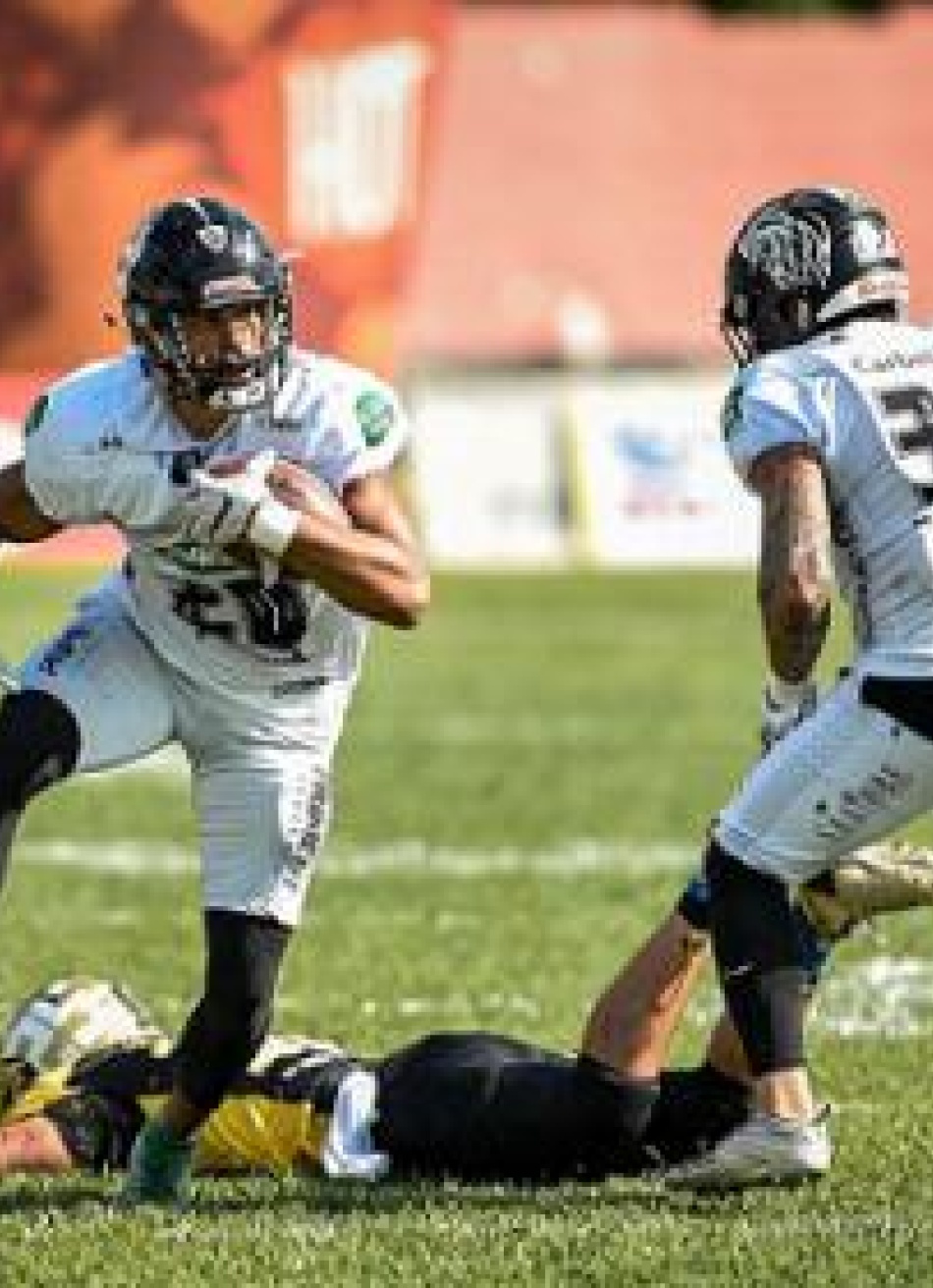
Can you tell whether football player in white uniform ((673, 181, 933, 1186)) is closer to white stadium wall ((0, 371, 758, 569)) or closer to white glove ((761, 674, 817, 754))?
white glove ((761, 674, 817, 754))

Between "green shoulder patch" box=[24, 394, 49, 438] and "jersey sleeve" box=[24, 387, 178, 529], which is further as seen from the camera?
"green shoulder patch" box=[24, 394, 49, 438]

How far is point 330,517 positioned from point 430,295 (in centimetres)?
2490

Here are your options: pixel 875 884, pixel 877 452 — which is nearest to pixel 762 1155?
pixel 875 884

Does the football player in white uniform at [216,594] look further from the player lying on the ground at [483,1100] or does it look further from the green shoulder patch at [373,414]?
the player lying on the ground at [483,1100]

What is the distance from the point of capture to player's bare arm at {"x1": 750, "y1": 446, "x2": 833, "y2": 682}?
5496mm

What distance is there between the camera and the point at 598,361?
2836 centimetres

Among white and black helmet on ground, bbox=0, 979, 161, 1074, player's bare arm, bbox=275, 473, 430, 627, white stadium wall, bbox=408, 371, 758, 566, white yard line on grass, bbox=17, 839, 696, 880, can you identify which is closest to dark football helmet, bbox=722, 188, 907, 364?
player's bare arm, bbox=275, 473, 430, 627

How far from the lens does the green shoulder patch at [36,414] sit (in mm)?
5945

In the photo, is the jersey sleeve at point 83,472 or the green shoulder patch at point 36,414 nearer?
the jersey sleeve at point 83,472

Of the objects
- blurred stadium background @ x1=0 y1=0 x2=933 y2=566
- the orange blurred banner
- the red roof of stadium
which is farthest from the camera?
the red roof of stadium

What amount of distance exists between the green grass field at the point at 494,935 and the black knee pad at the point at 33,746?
1.99 ft

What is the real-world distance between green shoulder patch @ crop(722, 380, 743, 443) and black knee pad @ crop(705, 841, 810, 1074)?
597mm

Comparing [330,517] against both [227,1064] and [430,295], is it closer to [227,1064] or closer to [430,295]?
[227,1064]

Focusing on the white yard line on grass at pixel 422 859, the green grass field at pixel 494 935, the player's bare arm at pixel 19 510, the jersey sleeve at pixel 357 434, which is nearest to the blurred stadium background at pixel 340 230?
the green grass field at pixel 494 935
